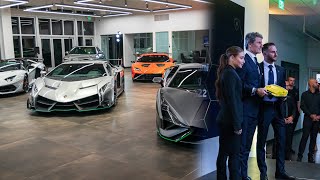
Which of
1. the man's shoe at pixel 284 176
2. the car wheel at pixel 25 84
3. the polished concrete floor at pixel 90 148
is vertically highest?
the car wheel at pixel 25 84

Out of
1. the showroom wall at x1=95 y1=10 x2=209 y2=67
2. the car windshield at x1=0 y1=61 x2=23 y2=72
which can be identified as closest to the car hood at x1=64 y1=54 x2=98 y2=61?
the car windshield at x1=0 y1=61 x2=23 y2=72

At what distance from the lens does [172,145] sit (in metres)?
4.70

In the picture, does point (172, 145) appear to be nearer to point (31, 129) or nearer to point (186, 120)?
point (186, 120)

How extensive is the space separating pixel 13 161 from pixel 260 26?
347cm

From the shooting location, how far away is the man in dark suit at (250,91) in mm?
2975

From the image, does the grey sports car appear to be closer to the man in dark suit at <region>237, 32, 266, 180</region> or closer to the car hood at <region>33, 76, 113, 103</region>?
the man in dark suit at <region>237, 32, 266, 180</region>

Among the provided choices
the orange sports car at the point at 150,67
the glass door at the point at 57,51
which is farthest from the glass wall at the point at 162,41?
the glass door at the point at 57,51

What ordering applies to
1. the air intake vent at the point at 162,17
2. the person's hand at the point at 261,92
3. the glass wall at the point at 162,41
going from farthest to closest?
the glass wall at the point at 162,41 → the air intake vent at the point at 162,17 → the person's hand at the point at 261,92

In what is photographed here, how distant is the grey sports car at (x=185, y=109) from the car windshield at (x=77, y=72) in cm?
291

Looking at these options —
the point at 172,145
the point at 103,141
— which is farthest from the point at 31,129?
the point at 172,145

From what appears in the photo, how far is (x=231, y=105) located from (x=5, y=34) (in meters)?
16.6

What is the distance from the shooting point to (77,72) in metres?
7.72

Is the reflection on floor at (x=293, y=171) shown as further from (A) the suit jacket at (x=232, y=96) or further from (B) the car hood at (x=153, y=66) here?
(B) the car hood at (x=153, y=66)

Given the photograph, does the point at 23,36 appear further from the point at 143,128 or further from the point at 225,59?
the point at 225,59
